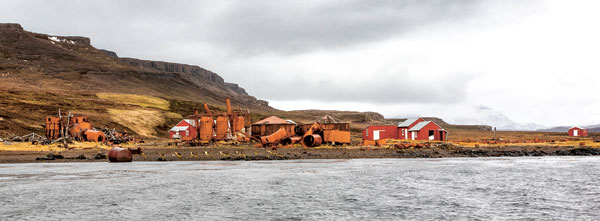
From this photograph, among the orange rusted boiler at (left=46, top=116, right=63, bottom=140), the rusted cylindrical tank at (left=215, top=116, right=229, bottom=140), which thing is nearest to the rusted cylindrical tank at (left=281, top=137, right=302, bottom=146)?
the rusted cylindrical tank at (left=215, top=116, right=229, bottom=140)

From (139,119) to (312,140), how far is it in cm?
6057

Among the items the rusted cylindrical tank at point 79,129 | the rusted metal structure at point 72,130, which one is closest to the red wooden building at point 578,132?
the rusted metal structure at point 72,130

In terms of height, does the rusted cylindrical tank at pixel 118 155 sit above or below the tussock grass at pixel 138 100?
below

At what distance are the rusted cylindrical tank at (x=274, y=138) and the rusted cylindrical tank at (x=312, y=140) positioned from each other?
11.7 ft

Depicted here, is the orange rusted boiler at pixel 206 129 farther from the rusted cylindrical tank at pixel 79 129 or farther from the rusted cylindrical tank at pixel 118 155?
the rusted cylindrical tank at pixel 118 155

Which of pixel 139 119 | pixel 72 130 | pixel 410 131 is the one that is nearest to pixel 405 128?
pixel 410 131

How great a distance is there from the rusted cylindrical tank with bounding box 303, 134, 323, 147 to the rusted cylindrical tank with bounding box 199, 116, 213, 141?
16888 millimetres

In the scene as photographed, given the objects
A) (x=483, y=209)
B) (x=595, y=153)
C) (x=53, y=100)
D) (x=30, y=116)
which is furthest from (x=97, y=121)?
(x=483, y=209)

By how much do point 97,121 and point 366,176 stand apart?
79.9m

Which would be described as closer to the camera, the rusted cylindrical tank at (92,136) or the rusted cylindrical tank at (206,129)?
the rusted cylindrical tank at (92,136)

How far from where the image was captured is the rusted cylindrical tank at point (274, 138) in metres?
60.3

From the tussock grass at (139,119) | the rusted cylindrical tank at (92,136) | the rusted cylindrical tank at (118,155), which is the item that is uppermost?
the tussock grass at (139,119)

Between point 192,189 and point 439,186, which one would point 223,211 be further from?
point 439,186

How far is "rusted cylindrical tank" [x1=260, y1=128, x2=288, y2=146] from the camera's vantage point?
198ft
